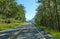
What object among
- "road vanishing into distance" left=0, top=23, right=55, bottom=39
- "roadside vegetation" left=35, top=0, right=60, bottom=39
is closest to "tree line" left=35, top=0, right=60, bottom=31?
"roadside vegetation" left=35, top=0, right=60, bottom=39

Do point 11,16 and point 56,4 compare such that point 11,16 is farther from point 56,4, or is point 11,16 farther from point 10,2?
point 56,4

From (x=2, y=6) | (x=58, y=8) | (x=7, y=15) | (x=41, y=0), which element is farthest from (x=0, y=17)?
(x=58, y=8)

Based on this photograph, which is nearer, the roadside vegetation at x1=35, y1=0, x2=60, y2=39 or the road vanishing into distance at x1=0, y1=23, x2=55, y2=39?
the road vanishing into distance at x1=0, y1=23, x2=55, y2=39

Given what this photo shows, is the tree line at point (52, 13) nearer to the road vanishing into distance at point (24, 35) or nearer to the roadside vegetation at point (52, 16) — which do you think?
the roadside vegetation at point (52, 16)

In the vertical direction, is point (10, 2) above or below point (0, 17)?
above

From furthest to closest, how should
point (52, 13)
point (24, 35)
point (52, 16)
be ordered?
point (52, 16) → point (52, 13) → point (24, 35)

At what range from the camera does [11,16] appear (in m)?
121

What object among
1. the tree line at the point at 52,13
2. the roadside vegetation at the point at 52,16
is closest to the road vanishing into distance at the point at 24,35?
the roadside vegetation at the point at 52,16

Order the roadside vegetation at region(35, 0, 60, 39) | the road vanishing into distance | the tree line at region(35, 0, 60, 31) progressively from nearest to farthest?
the road vanishing into distance
the roadside vegetation at region(35, 0, 60, 39)
the tree line at region(35, 0, 60, 31)

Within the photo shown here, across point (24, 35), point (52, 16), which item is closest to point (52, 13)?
point (52, 16)

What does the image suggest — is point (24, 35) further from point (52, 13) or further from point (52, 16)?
point (52, 16)

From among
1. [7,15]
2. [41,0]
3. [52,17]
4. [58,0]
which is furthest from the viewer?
[7,15]

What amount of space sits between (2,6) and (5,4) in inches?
98.8

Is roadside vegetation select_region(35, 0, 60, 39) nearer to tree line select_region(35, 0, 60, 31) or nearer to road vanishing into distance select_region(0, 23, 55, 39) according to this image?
tree line select_region(35, 0, 60, 31)
